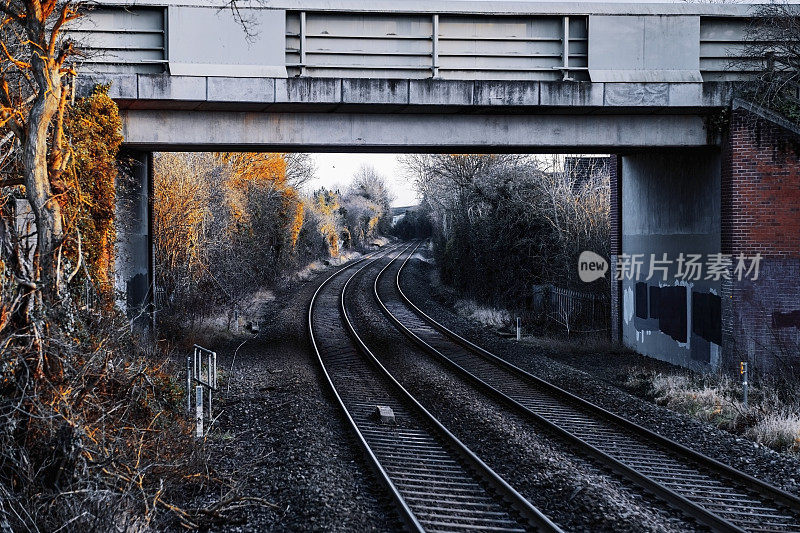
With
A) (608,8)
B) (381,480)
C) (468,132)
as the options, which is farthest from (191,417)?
(608,8)

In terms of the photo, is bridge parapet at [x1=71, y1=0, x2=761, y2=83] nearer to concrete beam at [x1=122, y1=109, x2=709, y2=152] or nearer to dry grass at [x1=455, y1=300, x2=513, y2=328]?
concrete beam at [x1=122, y1=109, x2=709, y2=152]

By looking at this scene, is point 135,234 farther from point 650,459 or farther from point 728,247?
point 728,247

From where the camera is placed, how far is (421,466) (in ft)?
29.6

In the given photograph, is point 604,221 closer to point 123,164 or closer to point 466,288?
point 466,288

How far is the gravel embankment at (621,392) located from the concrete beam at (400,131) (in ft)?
15.8

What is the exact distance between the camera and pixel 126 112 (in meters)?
14.5

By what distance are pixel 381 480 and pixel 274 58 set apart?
351 inches

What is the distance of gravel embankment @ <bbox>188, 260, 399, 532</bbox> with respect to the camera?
730 centimetres

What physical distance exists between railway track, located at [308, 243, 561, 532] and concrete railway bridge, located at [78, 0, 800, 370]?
4.98 meters

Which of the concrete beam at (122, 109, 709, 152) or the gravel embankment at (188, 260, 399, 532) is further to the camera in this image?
the concrete beam at (122, 109, 709, 152)

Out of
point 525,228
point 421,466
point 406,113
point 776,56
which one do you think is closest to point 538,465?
point 421,466

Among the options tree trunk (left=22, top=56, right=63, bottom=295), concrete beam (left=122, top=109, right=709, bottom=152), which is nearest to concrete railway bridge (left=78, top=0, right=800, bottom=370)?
concrete beam (left=122, top=109, right=709, bottom=152)

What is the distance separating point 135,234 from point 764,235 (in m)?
13.2

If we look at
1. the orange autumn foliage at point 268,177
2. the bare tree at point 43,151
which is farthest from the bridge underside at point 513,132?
the orange autumn foliage at point 268,177
